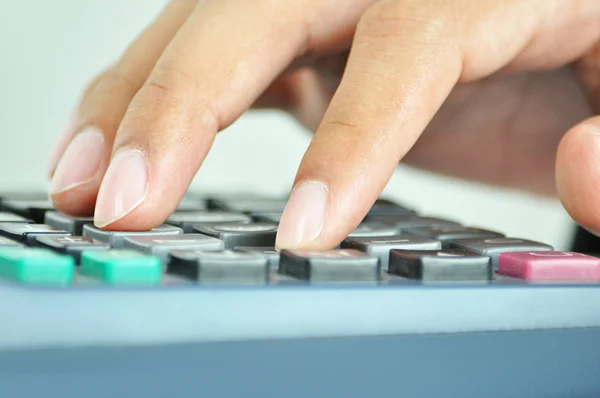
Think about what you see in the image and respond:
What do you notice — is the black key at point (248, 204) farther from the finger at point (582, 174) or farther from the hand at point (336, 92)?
the finger at point (582, 174)

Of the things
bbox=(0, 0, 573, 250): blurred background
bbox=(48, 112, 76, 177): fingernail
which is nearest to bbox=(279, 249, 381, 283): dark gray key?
bbox=(48, 112, 76, 177): fingernail

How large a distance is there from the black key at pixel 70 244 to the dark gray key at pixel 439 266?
120 mm

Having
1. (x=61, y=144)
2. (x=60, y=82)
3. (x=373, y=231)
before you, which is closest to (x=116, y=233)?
(x=373, y=231)

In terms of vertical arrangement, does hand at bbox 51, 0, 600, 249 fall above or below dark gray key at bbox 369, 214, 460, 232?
above

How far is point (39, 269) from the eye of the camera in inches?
9.9

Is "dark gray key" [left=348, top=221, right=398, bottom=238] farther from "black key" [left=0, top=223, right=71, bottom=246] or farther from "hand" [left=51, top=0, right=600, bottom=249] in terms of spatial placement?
"black key" [left=0, top=223, right=71, bottom=246]

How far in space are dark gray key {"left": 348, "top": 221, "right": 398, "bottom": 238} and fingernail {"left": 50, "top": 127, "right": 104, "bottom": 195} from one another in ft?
0.57

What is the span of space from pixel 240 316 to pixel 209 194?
403 millimetres

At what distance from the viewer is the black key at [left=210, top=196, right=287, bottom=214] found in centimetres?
54

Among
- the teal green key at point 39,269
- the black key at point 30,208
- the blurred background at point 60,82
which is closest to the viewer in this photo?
the teal green key at point 39,269

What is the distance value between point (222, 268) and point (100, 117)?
34 centimetres

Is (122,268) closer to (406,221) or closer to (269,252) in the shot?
(269,252)

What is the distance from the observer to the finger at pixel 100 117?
1.59 ft

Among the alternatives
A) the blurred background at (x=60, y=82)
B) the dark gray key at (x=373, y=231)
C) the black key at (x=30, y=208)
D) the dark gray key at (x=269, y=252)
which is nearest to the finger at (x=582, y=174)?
the dark gray key at (x=373, y=231)
